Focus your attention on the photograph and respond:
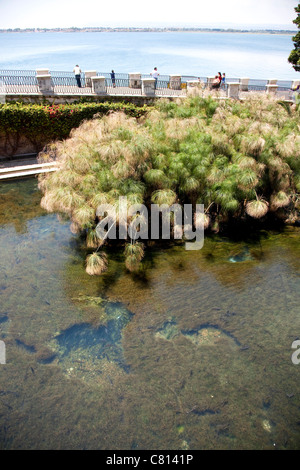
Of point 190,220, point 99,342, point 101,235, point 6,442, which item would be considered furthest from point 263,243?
point 6,442

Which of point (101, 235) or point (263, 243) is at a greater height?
point (101, 235)

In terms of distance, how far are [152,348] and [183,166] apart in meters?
6.38

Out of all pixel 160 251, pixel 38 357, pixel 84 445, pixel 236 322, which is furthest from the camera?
pixel 160 251

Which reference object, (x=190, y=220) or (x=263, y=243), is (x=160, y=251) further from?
(x=263, y=243)

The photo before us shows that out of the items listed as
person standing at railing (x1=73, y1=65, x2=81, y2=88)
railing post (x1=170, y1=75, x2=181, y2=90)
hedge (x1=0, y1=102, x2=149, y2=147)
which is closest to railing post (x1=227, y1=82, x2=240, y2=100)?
railing post (x1=170, y1=75, x2=181, y2=90)

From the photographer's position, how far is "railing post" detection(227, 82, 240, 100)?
18.0m

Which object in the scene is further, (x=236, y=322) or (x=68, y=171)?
(x=68, y=171)

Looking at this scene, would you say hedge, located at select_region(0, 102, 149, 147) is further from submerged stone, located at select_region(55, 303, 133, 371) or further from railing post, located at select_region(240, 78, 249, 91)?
submerged stone, located at select_region(55, 303, 133, 371)

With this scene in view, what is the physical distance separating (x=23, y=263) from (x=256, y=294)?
774 centimetres

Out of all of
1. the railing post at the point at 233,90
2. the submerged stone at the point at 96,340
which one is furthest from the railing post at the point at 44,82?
the submerged stone at the point at 96,340

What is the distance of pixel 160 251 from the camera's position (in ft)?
37.9

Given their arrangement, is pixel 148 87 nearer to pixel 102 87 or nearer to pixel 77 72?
pixel 102 87

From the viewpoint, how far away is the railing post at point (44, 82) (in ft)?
54.7

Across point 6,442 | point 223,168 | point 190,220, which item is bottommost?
point 6,442
